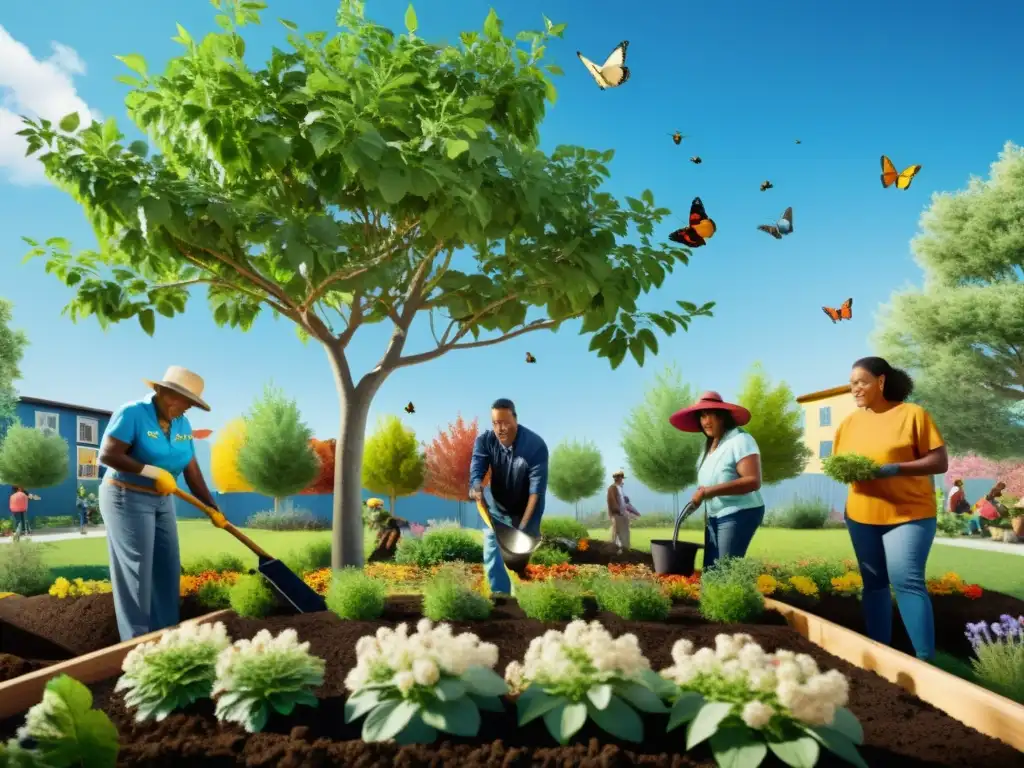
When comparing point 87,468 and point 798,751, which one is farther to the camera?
point 87,468

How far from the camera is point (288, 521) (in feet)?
66.6

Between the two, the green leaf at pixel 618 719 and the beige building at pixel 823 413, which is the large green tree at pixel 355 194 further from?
the beige building at pixel 823 413

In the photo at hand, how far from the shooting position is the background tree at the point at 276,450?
1738 cm

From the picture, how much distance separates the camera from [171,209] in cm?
473

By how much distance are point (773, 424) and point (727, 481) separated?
1370 centimetres

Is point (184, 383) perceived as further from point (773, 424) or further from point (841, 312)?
point (773, 424)

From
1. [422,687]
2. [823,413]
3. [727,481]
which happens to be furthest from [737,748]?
[823,413]

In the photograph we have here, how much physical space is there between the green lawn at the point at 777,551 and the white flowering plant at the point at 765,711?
5.70 m

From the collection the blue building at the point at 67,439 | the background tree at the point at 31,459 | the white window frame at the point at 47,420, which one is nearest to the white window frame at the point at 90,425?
the blue building at the point at 67,439

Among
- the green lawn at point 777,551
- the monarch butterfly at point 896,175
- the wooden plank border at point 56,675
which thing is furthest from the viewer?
the green lawn at point 777,551

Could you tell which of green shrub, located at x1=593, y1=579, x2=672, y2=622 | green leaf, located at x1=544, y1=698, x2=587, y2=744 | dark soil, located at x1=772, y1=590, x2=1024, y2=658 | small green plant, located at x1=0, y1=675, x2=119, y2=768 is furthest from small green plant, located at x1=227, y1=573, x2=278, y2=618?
dark soil, located at x1=772, y1=590, x2=1024, y2=658

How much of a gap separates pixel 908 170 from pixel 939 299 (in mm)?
11326

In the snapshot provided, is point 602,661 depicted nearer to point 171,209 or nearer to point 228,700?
point 228,700

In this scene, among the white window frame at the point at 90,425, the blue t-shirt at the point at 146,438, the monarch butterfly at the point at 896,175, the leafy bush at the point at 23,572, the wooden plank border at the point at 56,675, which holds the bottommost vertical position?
the leafy bush at the point at 23,572
